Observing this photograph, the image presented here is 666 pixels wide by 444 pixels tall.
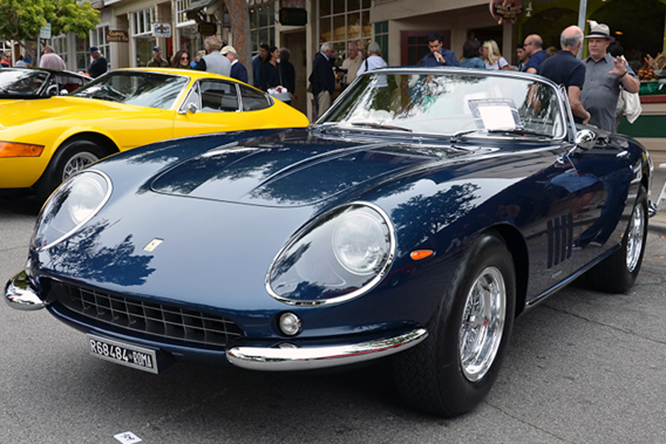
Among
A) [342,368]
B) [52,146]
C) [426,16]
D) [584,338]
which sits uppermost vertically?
[426,16]

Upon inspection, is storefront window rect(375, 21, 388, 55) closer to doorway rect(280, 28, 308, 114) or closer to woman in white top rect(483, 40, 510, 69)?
doorway rect(280, 28, 308, 114)

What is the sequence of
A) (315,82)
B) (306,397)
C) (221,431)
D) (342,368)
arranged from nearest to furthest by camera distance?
(342,368) < (221,431) < (306,397) < (315,82)

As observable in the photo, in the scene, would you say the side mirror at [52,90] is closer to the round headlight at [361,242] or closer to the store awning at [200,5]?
the round headlight at [361,242]

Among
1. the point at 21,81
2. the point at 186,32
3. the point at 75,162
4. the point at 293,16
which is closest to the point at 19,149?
the point at 75,162

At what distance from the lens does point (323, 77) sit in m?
14.6

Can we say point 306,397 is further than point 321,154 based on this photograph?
No

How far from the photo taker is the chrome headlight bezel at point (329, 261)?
2.47 meters

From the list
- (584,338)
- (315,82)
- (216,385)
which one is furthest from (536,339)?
(315,82)

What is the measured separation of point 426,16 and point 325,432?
14296mm

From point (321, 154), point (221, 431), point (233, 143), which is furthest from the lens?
point (233, 143)

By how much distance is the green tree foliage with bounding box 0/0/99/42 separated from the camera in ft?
100

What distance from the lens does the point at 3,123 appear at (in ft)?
22.1

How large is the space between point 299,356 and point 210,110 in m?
6.09

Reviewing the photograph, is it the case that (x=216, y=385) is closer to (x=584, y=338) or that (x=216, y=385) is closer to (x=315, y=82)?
(x=584, y=338)
